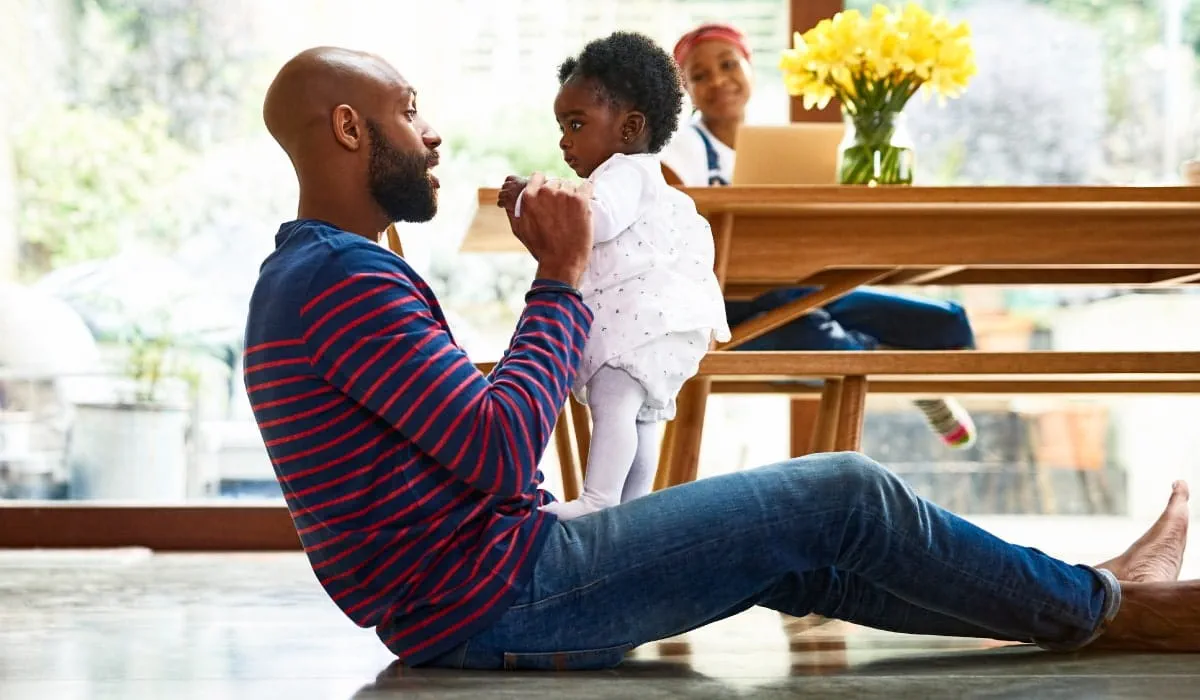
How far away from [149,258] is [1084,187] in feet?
8.77

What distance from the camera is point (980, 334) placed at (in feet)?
12.9

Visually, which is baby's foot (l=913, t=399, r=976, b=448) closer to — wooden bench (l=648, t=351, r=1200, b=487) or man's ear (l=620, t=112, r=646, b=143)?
wooden bench (l=648, t=351, r=1200, b=487)

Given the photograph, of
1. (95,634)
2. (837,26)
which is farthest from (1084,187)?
(95,634)

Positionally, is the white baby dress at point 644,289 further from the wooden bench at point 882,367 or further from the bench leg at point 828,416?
the bench leg at point 828,416

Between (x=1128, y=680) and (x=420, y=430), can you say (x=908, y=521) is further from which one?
(x=420, y=430)

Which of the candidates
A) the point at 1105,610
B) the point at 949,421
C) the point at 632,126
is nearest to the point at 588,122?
the point at 632,126

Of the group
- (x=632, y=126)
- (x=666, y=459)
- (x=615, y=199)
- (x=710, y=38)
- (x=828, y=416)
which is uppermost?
(x=710, y=38)

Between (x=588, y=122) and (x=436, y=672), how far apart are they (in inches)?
29.8

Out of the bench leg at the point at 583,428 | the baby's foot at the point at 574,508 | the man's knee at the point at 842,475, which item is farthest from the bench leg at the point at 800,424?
the man's knee at the point at 842,475

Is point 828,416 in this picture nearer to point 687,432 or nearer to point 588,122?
point 687,432

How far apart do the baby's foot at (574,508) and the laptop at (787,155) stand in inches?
39.2

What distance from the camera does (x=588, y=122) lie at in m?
1.92

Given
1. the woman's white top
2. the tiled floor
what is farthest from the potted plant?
the woman's white top

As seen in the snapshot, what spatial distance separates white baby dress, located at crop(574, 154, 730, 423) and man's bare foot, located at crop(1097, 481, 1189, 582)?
1.99ft
